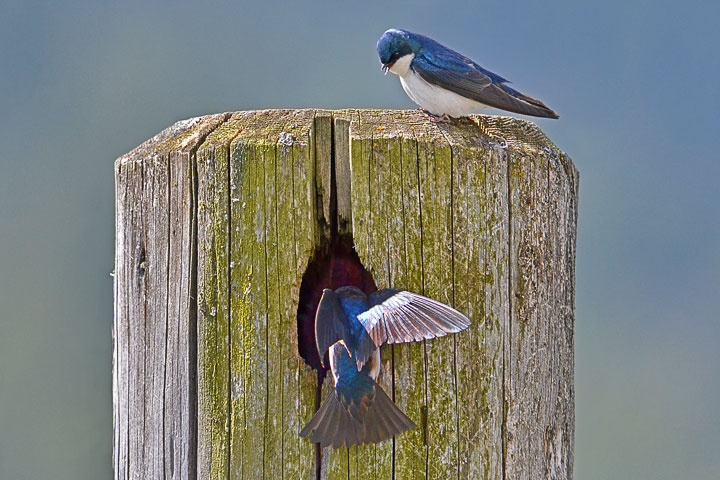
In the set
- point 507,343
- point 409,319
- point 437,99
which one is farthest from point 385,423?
point 437,99

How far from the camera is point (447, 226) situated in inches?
75.0

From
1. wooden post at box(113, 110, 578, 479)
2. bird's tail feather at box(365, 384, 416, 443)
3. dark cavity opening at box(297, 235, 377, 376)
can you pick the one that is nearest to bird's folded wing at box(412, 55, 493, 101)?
wooden post at box(113, 110, 578, 479)

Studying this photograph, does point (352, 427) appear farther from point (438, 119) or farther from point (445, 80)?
point (445, 80)

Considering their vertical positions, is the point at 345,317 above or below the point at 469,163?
below

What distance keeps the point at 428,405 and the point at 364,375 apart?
170 millimetres

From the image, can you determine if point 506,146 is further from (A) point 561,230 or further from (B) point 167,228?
(B) point 167,228

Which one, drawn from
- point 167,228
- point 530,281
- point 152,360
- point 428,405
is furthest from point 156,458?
point 530,281

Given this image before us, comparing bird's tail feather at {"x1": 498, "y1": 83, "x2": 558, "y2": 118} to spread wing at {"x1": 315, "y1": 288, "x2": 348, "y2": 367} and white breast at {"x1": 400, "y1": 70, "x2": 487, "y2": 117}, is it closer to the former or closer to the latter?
white breast at {"x1": 400, "y1": 70, "x2": 487, "y2": 117}

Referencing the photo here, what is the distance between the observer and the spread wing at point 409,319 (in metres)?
1.82

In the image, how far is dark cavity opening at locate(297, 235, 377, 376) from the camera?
2.02 m

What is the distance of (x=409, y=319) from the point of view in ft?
5.89

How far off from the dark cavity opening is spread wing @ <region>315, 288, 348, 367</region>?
10 cm

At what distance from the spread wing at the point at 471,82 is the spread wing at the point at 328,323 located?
1146 mm

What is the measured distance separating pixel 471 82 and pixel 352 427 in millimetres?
1518
